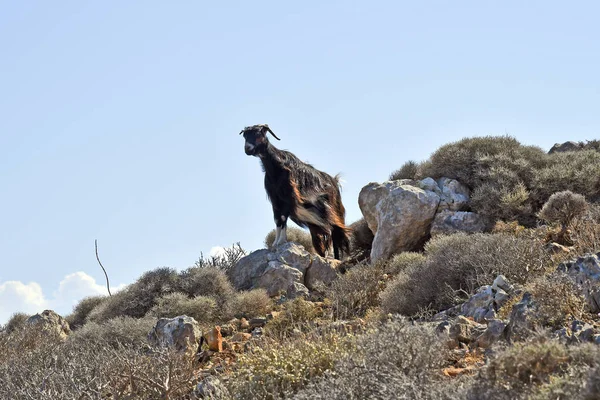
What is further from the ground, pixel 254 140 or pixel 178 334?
pixel 254 140

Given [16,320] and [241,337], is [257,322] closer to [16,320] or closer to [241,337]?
[241,337]

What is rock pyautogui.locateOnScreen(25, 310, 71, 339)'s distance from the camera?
565 inches

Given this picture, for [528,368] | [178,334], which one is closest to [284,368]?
[528,368]

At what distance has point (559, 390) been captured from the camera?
513cm

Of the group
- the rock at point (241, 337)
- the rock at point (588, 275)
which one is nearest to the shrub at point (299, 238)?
the rock at point (241, 337)

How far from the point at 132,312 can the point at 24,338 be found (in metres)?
2.29

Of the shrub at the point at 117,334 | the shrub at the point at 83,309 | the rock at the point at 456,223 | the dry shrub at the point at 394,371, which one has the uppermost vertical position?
the shrub at the point at 83,309

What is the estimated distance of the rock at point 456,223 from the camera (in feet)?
49.8

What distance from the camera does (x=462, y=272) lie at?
11156 mm

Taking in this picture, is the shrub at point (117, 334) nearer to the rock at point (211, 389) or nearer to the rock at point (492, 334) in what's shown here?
the rock at point (211, 389)

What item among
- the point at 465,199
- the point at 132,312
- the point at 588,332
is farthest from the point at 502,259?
the point at 132,312

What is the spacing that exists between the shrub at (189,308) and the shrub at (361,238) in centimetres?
470

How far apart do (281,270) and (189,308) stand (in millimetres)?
2322

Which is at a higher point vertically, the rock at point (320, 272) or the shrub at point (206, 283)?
the shrub at point (206, 283)
